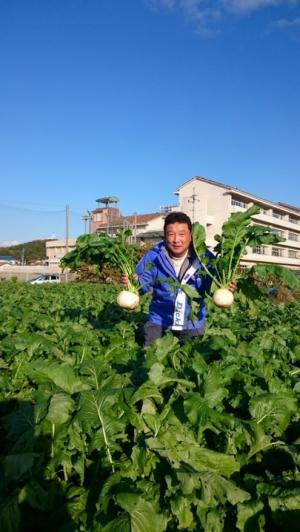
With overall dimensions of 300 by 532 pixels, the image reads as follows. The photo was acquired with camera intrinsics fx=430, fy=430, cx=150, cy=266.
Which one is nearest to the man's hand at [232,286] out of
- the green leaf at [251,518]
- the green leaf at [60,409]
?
the green leaf at [60,409]

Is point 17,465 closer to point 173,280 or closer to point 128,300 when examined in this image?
point 128,300

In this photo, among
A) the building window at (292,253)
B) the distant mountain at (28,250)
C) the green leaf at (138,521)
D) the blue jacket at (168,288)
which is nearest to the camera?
the green leaf at (138,521)

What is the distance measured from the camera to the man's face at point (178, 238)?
4.15 m

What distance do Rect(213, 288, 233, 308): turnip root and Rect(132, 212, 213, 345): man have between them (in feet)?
1.05

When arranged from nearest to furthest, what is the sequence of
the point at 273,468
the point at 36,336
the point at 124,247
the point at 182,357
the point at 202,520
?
the point at 202,520 < the point at 273,468 < the point at 182,357 < the point at 36,336 < the point at 124,247

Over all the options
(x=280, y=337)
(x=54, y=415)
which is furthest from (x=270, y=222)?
(x=54, y=415)

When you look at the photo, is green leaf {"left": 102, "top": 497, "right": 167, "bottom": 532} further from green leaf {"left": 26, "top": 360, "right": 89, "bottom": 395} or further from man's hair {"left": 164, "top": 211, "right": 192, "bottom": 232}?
man's hair {"left": 164, "top": 211, "right": 192, "bottom": 232}

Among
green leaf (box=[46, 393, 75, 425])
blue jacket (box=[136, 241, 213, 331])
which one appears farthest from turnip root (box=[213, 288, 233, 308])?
green leaf (box=[46, 393, 75, 425])

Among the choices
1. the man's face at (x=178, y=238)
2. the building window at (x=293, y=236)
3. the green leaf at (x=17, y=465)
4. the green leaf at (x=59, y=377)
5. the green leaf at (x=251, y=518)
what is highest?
the building window at (x=293, y=236)

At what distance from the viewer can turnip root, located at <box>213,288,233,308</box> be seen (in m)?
3.90

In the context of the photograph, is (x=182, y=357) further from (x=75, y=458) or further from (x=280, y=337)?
(x=280, y=337)

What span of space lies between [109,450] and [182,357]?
4.24ft

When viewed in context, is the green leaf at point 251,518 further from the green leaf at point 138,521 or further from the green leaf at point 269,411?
the green leaf at point 269,411

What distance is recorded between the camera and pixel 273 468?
2.69 metres
